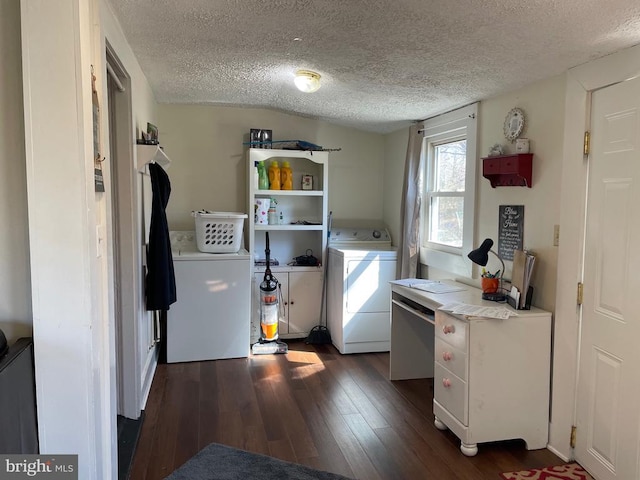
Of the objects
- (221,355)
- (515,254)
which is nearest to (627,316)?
(515,254)

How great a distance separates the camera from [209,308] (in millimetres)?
3883

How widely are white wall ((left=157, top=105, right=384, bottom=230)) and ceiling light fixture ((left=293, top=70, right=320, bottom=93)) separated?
61.7 inches

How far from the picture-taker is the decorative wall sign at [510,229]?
2795 millimetres

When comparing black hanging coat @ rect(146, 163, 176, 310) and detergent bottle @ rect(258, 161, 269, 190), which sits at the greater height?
detergent bottle @ rect(258, 161, 269, 190)

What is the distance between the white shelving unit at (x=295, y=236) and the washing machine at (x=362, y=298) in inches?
12.1

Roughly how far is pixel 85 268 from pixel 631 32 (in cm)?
224

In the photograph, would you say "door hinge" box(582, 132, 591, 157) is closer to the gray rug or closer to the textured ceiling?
the textured ceiling

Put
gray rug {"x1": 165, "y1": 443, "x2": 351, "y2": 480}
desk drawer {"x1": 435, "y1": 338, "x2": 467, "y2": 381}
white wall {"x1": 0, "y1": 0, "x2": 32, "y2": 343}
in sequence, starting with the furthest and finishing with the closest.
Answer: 1. desk drawer {"x1": 435, "y1": 338, "x2": 467, "y2": 381}
2. gray rug {"x1": 165, "y1": 443, "x2": 351, "y2": 480}
3. white wall {"x1": 0, "y1": 0, "x2": 32, "y2": 343}

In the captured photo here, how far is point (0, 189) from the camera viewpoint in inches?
56.7

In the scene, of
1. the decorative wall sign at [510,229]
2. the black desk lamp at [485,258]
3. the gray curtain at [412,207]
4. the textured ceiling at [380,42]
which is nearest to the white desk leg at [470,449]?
the black desk lamp at [485,258]

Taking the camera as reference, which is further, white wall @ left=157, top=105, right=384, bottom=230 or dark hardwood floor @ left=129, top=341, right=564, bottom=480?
white wall @ left=157, top=105, right=384, bottom=230

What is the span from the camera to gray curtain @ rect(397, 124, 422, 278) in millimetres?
3922

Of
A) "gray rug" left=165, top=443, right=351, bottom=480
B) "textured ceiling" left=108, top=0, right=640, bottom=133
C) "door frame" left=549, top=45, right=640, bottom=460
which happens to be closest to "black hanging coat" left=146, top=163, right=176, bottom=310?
"textured ceiling" left=108, top=0, right=640, bottom=133

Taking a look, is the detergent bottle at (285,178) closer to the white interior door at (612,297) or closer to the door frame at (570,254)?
the door frame at (570,254)
